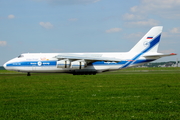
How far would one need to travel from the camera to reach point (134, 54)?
147 feet

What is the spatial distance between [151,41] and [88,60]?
10640 mm

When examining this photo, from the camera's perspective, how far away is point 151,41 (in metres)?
45.4

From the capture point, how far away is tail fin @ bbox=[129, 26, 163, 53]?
45.2 meters

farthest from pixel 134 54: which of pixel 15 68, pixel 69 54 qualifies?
pixel 15 68

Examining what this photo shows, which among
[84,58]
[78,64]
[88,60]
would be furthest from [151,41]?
[78,64]

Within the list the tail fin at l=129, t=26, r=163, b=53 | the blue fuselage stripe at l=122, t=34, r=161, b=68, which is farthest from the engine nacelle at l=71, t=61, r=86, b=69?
the tail fin at l=129, t=26, r=163, b=53

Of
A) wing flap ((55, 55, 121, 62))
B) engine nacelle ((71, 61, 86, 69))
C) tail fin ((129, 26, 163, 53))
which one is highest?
tail fin ((129, 26, 163, 53))

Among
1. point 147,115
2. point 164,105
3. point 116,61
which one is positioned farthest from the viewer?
point 116,61

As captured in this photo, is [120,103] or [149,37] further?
[149,37]

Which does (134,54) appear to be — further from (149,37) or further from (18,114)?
(18,114)

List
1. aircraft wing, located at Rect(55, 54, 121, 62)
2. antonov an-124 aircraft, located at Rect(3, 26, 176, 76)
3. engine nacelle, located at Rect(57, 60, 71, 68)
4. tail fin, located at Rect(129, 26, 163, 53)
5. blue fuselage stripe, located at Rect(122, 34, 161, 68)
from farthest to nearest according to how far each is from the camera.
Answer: tail fin, located at Rect(129, 26, 163, 53) < blue fuselage stripe, located at Rect(122, 34, 161, 68) < antonov an-124 aircraft, located at Rect(3, 26, 176, 76) < aircraft wing, located at Rect(55, 54, 121, 62) < engine nacelle, located at Rect(57, 60, 71, 68)

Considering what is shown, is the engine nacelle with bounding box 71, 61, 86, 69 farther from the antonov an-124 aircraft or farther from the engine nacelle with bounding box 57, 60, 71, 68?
the engine nacelle with bounding box 57, 60, 71, 68

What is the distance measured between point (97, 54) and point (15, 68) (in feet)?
41.8

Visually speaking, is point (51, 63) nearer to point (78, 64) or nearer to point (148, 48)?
point (78, 64)
